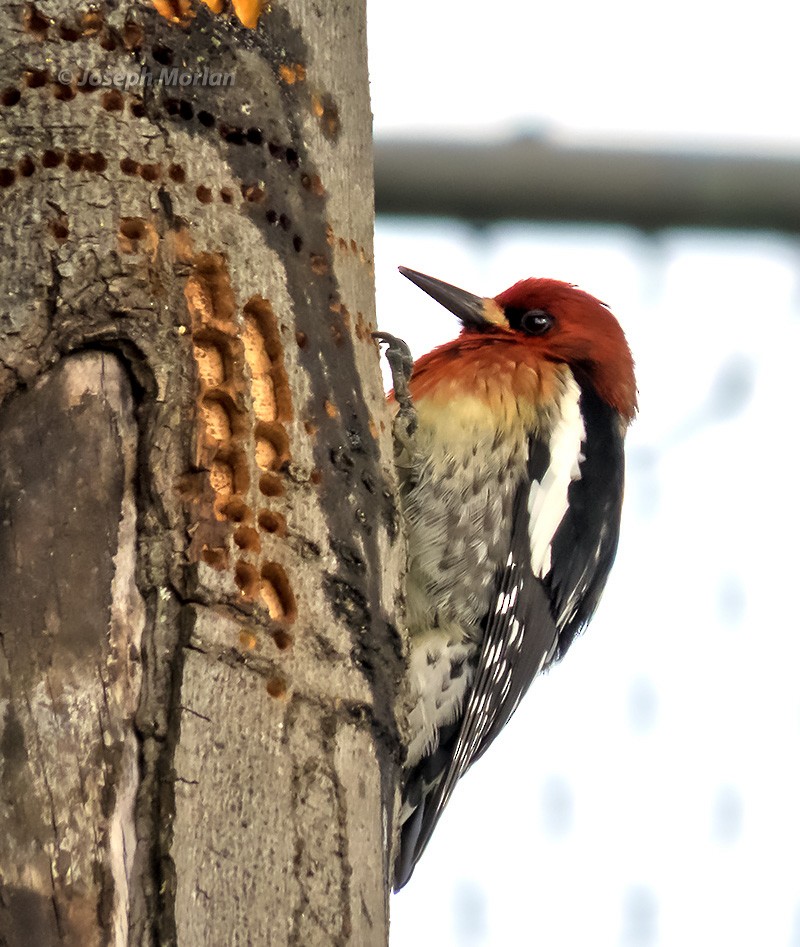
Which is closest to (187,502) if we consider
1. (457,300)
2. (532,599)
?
(532,599)

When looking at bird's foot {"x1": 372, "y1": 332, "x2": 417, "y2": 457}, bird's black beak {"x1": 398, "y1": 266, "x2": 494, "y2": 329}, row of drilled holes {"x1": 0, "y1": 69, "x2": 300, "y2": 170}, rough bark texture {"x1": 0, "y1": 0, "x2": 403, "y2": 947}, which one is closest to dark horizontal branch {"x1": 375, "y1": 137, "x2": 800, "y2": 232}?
bird's foot {"x1": 372, "y1": 332, "x2": 417, "y2": 457}

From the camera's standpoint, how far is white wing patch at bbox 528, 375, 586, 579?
3.00m

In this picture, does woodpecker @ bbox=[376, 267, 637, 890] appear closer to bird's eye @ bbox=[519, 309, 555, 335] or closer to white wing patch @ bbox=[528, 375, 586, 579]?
white wing patch @ bbox=[528, 375, 586, 579]

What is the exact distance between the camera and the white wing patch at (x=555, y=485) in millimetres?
3004

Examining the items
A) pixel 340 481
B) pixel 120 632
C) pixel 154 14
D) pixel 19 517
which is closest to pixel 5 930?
pixel 120 632

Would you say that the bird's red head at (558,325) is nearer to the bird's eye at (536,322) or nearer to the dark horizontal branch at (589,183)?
the bird's eye at (536,322)

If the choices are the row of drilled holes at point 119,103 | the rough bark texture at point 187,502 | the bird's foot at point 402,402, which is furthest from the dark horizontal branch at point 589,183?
the row of drilled holes at point 119,103

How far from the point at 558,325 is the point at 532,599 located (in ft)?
2.57

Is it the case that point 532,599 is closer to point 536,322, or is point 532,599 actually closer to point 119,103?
point 536,322

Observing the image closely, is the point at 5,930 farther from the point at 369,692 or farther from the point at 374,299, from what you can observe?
the point at 374,299

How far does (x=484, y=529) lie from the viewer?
292cm

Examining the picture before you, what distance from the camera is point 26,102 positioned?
6.23 feet

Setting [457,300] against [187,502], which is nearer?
[187,502]

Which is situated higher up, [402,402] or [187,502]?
[187,502]
